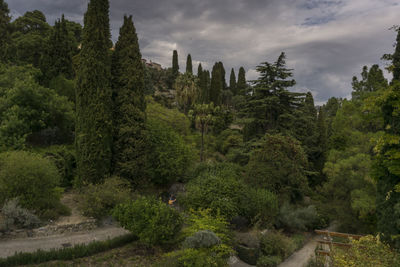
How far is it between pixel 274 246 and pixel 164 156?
10.5m

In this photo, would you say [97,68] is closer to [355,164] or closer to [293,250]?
[293,250]

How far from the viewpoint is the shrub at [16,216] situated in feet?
36.2

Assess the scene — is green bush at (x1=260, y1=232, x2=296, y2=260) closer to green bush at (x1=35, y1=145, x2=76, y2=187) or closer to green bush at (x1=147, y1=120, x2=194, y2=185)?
green bush at (x1=147, y1=120, x2=194, y2=185)

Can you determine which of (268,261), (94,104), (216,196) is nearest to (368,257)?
(268,261)

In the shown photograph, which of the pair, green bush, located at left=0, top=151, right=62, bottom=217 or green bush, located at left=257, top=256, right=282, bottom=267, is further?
green bush, located at left=0, top=151, right=62, bottom=217

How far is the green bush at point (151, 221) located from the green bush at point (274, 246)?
4901 millimetres

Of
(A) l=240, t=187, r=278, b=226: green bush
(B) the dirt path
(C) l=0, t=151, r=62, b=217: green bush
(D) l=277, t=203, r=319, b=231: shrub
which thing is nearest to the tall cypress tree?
(C) l=0, t=151, r=62, b=217: green bush

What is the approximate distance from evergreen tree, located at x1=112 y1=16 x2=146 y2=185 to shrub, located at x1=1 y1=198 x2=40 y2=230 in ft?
21.6

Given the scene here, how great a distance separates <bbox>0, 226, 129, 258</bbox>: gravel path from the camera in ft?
33.1

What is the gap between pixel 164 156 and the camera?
64.0 ft

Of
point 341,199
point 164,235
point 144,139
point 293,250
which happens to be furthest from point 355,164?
point 144,139

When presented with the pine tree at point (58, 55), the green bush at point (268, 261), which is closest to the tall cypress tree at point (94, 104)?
the pine tree at point (58, 55)

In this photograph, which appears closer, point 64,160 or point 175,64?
point 64,160

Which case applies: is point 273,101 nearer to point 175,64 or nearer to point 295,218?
point 295,218
